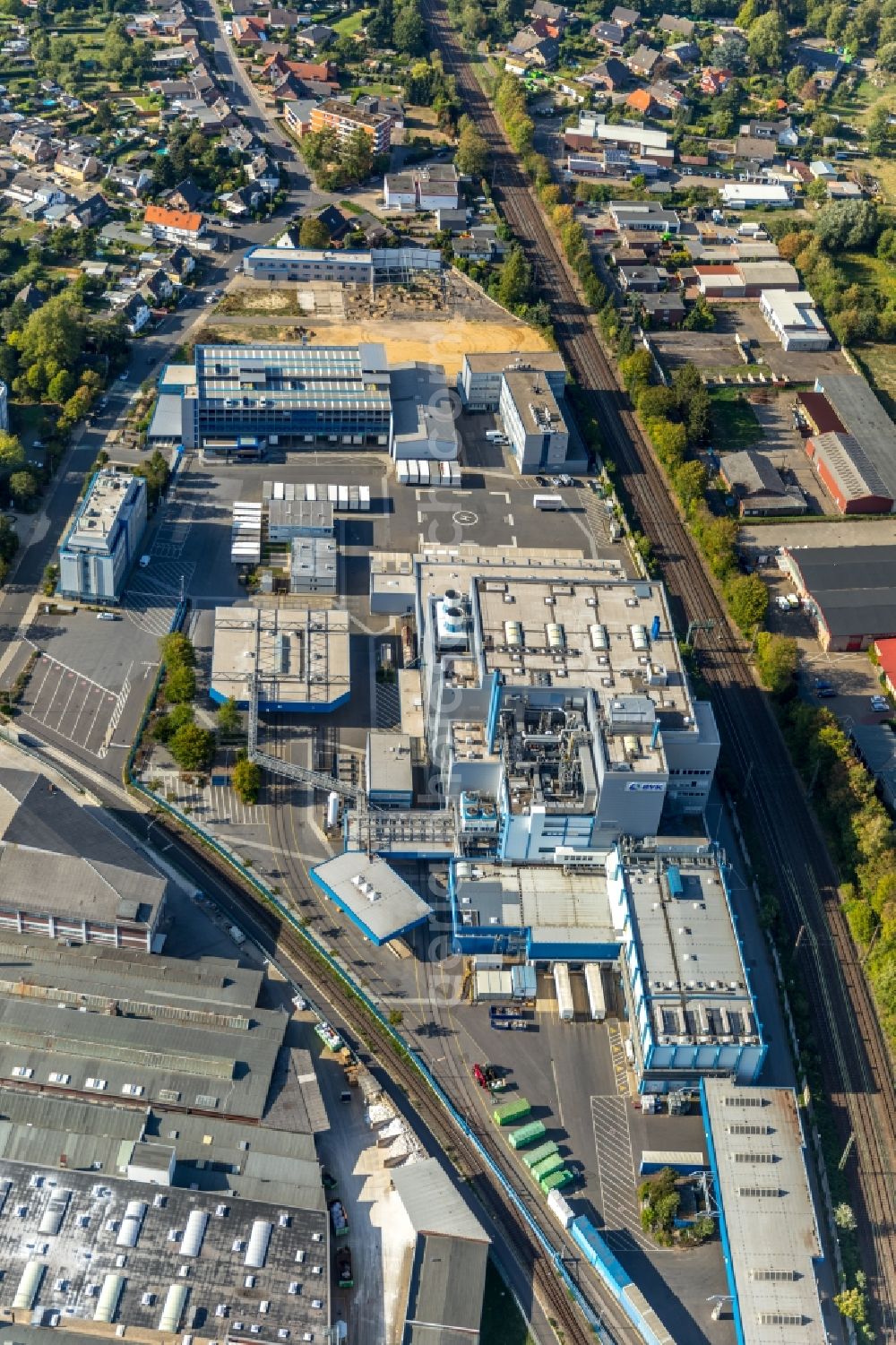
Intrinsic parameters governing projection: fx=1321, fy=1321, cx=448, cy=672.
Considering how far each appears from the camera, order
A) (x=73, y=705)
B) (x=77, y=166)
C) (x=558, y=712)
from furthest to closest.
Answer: (x=77, y=166) < (x=73, y=705) < (x=558, y=712)

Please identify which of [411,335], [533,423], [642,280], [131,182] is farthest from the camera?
[131,182]

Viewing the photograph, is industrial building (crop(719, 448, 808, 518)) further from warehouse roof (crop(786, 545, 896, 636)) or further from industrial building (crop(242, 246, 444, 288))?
industrial building (crop(242, 246, 444, 288))

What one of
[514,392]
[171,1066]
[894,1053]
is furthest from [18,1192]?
[514,392]

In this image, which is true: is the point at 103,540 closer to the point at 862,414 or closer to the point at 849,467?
the point at 849,467

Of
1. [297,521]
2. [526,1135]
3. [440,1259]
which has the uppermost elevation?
[297,521]

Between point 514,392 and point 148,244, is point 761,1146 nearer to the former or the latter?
point 514,392

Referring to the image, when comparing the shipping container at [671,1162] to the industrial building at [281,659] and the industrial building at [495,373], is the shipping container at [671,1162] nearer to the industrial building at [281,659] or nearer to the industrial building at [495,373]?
the industrial building at [281,659]

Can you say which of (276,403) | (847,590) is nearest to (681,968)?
(847,590)
